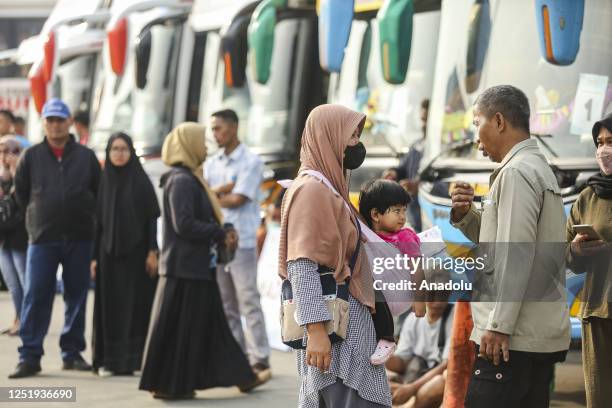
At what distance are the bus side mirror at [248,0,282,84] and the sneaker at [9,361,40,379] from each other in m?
4.17

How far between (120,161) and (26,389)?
173cm

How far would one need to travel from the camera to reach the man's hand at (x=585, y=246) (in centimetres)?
559

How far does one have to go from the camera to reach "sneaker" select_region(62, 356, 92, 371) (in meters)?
9.75

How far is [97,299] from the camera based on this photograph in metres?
9.59

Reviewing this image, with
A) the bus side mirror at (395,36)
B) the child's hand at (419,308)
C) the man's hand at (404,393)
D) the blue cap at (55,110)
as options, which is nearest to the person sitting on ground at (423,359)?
the man's hand at (404,393)

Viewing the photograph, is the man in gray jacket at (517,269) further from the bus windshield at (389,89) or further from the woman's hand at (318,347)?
the bus windshield at (389,89)

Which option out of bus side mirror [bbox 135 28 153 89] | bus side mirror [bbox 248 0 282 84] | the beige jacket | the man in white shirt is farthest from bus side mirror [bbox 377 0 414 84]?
bus side mirror [bbox 135 28 153 89]

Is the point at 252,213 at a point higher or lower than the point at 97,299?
higher

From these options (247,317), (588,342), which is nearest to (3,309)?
(247,317)

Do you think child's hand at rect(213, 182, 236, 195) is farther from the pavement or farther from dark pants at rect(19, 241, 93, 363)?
the pavement

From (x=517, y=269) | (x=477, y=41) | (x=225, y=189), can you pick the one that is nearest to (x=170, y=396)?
(x=225, y=189)

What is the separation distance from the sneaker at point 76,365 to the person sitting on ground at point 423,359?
221cm

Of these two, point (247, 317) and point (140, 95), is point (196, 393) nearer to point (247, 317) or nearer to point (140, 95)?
point (247, 317)

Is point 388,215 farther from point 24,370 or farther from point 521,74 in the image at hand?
point 24,370
